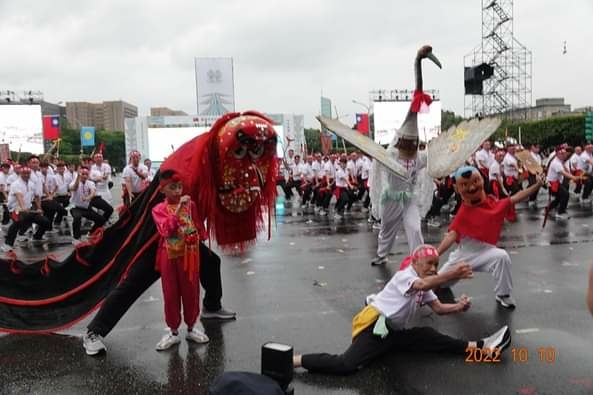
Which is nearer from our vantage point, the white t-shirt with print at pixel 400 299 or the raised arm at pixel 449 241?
the white t-shirt with print at pixel 400 299

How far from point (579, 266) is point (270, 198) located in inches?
180

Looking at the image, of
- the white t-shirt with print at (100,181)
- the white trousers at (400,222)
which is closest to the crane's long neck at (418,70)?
the white trousers at (400,222)

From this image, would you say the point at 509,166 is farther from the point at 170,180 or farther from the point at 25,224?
the point at 170,180

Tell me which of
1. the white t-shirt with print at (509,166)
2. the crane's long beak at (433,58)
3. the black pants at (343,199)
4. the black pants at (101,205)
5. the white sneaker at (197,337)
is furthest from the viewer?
the black pants at (343,199)

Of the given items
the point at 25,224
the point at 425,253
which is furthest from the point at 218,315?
the point at 25,224

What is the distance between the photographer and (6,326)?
4.73 meters

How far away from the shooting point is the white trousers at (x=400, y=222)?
652 cm

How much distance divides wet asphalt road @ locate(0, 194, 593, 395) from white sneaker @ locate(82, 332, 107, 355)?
81 mm

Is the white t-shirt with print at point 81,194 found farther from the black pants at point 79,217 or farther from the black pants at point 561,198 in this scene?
the black pants at point 561,198

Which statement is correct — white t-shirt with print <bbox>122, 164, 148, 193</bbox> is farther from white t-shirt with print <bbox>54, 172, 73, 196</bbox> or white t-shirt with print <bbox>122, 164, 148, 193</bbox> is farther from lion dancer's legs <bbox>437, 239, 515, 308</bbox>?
lion dancer's legs <bbox>437, 239, 515, 308</bbox>

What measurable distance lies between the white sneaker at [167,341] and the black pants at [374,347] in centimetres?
124

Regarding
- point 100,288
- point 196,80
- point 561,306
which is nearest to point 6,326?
point 100,288

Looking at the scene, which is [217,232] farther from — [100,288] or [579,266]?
[579,266]

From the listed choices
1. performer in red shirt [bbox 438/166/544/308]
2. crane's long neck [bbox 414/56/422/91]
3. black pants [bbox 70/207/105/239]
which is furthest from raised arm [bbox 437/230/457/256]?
black pants [bbox 70/207/105/239]
